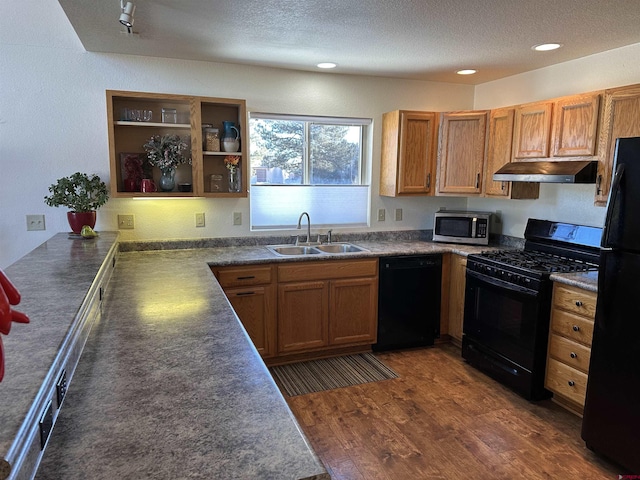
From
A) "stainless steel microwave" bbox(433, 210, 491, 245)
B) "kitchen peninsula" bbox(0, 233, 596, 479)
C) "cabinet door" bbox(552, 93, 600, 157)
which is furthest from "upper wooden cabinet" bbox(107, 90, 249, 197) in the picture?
"cabinet door" bbox(552, 93, 600, 157)

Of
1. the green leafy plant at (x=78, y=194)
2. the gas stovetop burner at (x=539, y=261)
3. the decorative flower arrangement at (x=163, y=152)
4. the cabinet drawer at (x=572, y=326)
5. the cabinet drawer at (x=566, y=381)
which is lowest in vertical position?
the cabinet drawer at (x=566, y=381)

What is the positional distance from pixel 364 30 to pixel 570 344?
2284 mm

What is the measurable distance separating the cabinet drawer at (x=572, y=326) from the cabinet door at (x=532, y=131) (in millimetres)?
1176

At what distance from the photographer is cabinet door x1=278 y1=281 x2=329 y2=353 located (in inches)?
129

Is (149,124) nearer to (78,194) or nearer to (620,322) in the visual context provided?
(78,194)

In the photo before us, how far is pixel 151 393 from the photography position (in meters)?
1.15

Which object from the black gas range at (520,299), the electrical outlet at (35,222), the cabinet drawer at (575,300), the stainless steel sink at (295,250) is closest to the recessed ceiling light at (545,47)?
the black gas range at (520,299)

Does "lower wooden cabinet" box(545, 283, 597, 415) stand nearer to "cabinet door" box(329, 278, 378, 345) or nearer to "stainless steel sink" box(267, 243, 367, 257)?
"cabinet door" box(329, 278, 378, 345)

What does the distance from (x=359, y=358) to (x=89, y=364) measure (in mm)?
2529

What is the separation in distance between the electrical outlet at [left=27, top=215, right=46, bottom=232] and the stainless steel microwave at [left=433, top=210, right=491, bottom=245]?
10.6ft

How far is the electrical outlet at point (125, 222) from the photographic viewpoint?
324 cm

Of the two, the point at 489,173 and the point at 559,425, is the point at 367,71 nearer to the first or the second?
the point at 489,173

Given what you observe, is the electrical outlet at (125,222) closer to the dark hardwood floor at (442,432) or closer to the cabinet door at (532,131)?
the dark hardwood floor at (442,432)

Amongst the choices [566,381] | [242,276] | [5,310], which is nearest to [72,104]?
[242,276]
